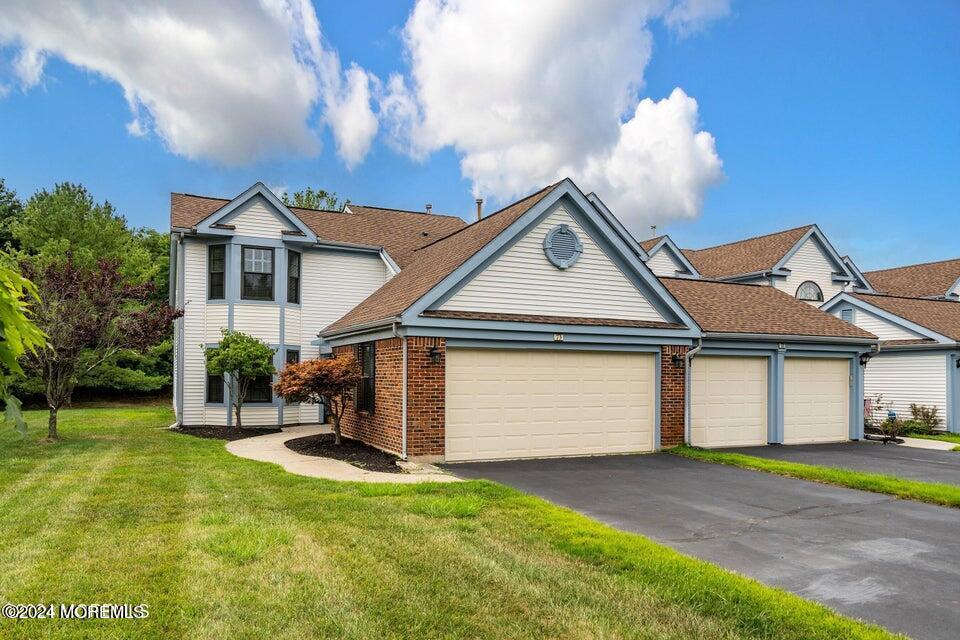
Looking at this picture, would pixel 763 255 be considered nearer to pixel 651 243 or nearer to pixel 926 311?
pixel 651 243

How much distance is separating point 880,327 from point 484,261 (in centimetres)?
1704

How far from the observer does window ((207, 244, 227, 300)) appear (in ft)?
64.2

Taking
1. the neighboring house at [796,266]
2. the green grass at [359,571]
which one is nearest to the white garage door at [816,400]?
the green grass at [359,571]

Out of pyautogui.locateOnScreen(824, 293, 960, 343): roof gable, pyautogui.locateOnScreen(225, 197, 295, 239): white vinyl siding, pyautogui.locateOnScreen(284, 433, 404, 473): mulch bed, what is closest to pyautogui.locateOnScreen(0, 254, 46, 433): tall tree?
pyautogui.locateOnScreen(284, 433, 404, 473): mulch bed

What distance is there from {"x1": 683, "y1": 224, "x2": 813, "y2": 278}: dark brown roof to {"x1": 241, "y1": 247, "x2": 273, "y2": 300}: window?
810 inches

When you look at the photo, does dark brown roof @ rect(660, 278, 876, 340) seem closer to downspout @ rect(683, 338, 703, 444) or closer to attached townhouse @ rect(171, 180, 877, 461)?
attached townhouse @ rect(171, 180, 877, 461)

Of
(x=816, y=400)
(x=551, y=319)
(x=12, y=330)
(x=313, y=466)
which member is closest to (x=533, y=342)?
(x=551, y=319)

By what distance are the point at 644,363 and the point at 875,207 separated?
14473 millimetres

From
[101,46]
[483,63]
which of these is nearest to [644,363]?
[483,63]

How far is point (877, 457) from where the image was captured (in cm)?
1493

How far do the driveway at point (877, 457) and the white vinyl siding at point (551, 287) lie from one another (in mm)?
4349

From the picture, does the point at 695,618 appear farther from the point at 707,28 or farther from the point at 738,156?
the point at 738,156

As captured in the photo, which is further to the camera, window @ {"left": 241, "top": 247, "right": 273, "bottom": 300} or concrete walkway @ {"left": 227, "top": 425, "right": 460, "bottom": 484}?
window @ {"left": 241, "top": 247, "right": 273, "bottom": 300}

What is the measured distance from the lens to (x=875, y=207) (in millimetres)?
23672
